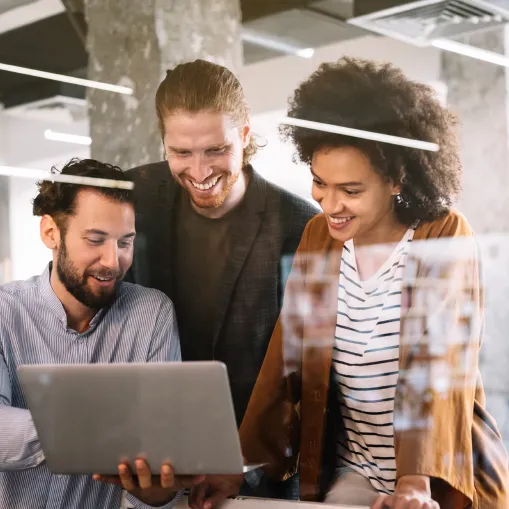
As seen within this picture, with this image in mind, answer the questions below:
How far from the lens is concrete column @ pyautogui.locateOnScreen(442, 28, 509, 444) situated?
205 cm

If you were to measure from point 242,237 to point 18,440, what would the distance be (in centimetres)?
94

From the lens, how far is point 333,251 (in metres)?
2.25

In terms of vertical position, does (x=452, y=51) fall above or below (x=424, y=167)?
above

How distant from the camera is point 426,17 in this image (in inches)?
87.7

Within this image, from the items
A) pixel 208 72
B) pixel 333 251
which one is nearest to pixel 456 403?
pixel 333 251

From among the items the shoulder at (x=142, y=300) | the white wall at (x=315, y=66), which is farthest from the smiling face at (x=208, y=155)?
the shoulder at (x=142, y=300)

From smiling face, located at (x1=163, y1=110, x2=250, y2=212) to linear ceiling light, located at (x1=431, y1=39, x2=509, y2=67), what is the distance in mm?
606

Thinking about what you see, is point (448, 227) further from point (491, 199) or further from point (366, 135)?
point (366, 135)

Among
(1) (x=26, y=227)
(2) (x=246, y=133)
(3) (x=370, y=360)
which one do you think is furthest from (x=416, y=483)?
(1) (x=26, y=227)

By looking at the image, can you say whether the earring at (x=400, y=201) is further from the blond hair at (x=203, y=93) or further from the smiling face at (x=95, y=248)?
the smiling face at (x=95, y=248)

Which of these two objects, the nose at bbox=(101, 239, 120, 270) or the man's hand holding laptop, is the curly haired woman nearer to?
the man's hand holding laptop

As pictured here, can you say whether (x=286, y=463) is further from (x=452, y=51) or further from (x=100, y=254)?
(x=452, y=51)

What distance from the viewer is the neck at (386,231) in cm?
212

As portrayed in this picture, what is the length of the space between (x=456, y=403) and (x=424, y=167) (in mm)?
609
